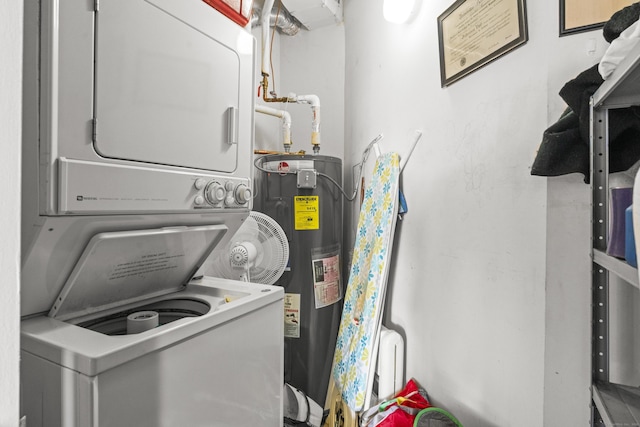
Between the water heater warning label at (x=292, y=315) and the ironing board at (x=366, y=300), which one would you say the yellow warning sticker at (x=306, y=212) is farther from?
the water heater warning label at (x=292, y=315)

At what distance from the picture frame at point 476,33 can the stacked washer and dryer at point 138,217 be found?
2.57ft

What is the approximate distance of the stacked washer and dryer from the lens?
665 mm

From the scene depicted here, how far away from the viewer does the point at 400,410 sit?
1264 millimetres

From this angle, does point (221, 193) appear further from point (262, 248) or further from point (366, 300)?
point (366, 300)

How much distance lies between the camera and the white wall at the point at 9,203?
13.0 inches

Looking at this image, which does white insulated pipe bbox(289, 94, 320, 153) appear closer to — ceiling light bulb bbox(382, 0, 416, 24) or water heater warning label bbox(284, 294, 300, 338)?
ceiling light bulb bbox(382, 0, 416, 24)

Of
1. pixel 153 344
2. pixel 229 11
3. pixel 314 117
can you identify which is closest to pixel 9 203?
pixel 153 344

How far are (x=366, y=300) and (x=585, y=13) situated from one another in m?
1.26

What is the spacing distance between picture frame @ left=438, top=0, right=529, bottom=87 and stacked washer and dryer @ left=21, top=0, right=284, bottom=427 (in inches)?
30.8

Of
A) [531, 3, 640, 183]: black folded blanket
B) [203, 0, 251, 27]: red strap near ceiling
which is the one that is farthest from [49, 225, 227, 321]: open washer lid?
[531, 3, 640, 183]: black folded blanket

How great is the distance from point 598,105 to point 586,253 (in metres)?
0.38

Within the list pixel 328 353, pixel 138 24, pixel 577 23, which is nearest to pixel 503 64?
pixel 577 23

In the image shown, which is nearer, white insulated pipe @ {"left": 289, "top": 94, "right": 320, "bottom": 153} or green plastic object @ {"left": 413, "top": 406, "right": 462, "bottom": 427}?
green plastic object @ {"left": 413, "top": 406, "right": 462, "bottom": 427}

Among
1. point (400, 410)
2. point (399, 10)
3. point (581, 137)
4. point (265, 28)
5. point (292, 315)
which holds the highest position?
point (265, 28)
